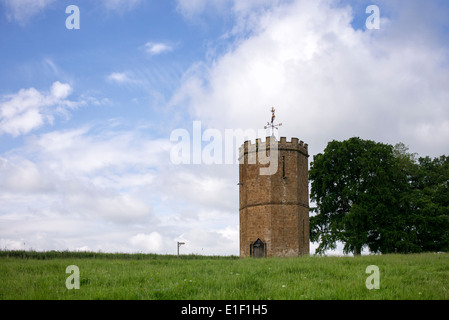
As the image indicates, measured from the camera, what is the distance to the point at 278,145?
32438mm

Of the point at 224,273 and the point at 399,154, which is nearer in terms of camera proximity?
the point at 224,273

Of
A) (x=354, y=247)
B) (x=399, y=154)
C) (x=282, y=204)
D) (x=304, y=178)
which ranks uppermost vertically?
(x=399, y=154)

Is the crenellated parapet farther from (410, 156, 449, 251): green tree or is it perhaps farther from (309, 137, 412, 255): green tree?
(410, 156, 449, 251): green tree

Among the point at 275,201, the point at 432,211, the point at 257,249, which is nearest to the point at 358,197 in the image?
the point at 432,211

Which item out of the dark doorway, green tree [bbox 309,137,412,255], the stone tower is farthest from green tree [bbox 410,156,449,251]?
the dark doorway

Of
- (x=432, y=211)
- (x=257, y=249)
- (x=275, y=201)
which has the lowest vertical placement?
(x=257, y=249)

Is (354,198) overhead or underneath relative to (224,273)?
overhead

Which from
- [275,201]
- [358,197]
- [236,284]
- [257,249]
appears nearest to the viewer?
[236,284]

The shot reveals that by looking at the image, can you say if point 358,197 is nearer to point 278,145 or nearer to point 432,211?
point 432,211

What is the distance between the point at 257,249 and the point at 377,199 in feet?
34.5
